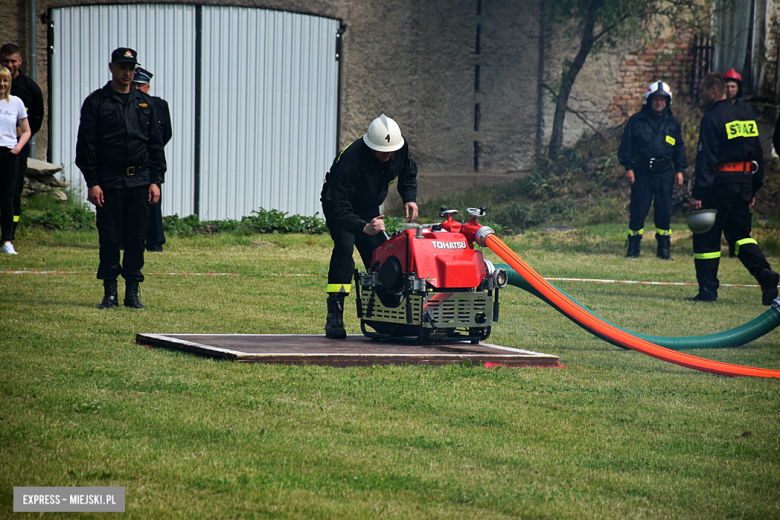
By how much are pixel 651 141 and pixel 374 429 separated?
10.1m

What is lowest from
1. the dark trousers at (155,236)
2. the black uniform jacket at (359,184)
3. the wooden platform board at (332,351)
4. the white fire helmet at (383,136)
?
the wooden platform board at (332,351)

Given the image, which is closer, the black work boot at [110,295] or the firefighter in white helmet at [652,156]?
the black work boot at [110,295]

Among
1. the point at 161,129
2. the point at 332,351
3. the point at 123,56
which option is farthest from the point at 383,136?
the point at 161,129

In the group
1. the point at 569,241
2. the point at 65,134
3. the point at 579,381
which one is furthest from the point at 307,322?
the point at 65,134

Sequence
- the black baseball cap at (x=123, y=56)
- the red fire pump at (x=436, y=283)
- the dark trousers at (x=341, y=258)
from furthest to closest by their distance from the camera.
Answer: the black baseball cap at (x=123, y=56)
the dark trousers at (x=341, y=258)
the red fire pump at (x=436, y=283)

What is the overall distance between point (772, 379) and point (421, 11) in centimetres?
1307

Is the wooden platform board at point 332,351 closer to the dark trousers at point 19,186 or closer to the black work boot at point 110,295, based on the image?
the black work boot at point 110,295

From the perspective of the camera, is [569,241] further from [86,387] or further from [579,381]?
[86,387]

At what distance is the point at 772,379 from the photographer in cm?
525

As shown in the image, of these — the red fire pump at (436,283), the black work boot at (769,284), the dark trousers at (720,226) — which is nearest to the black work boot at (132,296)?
the red fire pump at (436,283)

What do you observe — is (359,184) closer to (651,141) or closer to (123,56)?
(123,56)

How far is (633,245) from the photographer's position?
1259 cm

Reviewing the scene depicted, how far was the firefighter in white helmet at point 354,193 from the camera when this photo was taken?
5953 mm

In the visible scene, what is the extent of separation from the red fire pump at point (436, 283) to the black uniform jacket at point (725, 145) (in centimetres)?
390
